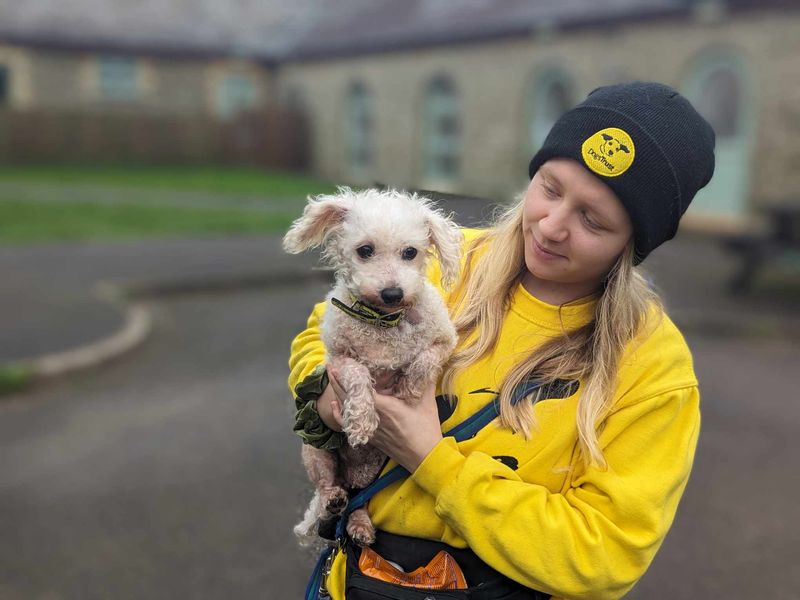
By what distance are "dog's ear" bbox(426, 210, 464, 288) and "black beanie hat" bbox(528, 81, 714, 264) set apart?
343mm

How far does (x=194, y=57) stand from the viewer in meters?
29.7

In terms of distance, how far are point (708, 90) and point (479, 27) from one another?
22.0 ft

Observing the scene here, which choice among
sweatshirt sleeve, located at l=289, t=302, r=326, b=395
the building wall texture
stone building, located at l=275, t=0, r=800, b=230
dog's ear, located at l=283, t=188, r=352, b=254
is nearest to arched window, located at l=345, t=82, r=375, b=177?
stone building, located at l=275, t=0, r=800, b=230

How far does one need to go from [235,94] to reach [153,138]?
415 centimetres

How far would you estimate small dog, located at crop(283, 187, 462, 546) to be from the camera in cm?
197

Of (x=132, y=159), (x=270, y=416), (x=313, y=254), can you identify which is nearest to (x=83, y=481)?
(x=270, y=416)

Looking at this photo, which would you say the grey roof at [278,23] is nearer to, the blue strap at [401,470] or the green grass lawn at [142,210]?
the green grass lawn at [142,210]

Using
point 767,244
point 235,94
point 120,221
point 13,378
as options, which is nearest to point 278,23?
point 235,94

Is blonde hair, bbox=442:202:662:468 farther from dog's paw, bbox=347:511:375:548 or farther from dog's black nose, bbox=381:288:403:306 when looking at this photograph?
dog's paw, bbox=347:511:375:548

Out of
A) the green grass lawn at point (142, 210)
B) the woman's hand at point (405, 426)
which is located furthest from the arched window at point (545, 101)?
the woman's hand at point (405, 426)

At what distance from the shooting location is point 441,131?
77.9 ft

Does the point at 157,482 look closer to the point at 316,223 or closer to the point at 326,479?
the point at 326,479

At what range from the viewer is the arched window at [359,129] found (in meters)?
26.1

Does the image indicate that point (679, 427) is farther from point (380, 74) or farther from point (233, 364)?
point (380, 74)
